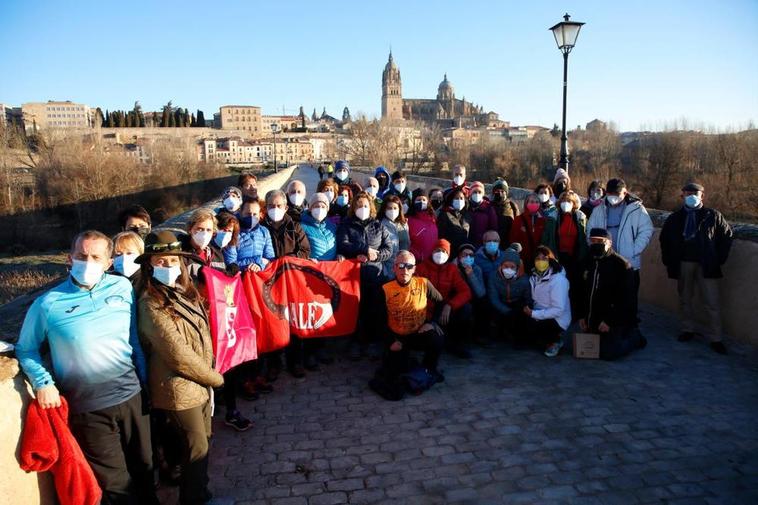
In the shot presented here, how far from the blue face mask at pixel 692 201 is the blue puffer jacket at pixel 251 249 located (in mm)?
5616

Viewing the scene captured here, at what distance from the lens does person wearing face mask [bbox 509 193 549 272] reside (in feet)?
25.6

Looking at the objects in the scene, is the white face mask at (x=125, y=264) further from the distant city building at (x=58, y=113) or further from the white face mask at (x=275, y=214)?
the distant city building at (x=58, y=113)

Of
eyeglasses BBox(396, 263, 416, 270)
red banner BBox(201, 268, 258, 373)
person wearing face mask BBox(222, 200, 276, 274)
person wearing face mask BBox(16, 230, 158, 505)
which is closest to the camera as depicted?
person wearing face mask BBox(16, 230, 158, 505)

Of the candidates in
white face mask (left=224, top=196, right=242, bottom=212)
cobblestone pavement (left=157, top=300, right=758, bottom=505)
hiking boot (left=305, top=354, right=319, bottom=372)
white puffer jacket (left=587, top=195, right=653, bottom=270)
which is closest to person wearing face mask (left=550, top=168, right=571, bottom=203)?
white puffer jacket (left=587, top=195, right=653, bottom=270)

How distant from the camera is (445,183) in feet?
62.9

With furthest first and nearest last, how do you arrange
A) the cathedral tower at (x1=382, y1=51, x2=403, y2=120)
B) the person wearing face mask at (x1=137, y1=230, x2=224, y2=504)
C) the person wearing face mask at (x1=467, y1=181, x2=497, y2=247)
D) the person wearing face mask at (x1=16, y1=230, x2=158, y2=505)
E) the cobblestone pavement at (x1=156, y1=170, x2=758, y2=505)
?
the cathedral tower at (x1=382, y1=51, x2=403, y2=120), the person wearing face mask at (x1=467, y1=181, x2=497, y2=247), the cobblestone pavement at (x1=156, y1=170, x2=758, y2=505), the person wearing face mask at (x1=137, y1=230, x2=224, y2=504), the person wearing face mask at (x1=16, y1=230, x2=158, y2=505)

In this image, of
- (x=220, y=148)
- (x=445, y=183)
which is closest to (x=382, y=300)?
(x=445, y=183)

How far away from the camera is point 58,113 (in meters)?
151

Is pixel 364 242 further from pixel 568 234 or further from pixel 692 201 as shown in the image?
pixel 692 201

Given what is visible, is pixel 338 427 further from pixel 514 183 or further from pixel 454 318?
pixel 514 183

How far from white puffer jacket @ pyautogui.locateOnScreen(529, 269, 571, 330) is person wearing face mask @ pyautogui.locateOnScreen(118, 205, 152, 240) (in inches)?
192

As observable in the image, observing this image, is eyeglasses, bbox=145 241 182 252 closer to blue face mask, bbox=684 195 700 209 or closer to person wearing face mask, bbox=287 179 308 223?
person wearing face mask, bbox=287 179 308 223

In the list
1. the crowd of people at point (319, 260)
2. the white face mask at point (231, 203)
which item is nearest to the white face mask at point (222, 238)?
the crowd of people at point (319, 260)

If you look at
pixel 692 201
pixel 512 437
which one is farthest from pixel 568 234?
pixel 512 437
